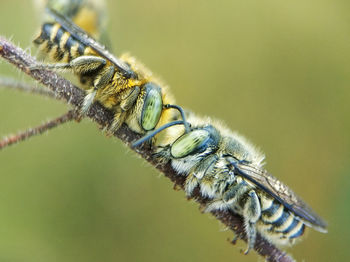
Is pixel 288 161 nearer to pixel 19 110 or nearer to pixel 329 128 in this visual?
pixel 329 128

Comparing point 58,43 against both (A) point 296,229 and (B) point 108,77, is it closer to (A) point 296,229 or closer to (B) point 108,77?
(B) point 108,77

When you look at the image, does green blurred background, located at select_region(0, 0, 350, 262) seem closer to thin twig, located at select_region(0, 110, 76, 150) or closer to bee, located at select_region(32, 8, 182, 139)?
bee, located at select_region(32, 8, 182, 139)

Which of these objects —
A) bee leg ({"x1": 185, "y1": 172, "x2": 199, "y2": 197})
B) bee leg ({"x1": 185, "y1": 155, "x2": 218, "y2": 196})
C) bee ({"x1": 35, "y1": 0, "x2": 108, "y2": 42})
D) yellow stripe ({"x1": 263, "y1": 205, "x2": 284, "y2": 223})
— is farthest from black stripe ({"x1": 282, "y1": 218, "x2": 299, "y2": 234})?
bee ({"x1": 35, "y1": 0, "x2": 108, "y2": 42})

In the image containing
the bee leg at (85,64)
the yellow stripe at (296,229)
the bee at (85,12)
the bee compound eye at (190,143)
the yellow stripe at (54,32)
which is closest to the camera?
the bee leg at (85,64)

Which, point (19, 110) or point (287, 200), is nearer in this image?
point (287, 200)

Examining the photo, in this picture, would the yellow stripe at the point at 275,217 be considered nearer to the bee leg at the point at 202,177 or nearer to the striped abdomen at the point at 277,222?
the striped abdomen at the point at 277,222

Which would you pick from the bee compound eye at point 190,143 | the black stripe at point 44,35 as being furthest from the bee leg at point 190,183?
the black stripe at point 44,35

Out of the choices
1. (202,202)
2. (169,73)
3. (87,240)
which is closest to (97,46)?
(202,202)
